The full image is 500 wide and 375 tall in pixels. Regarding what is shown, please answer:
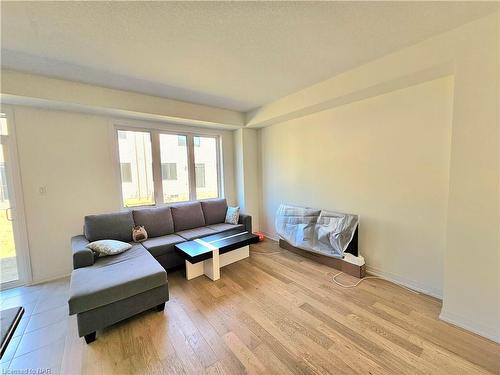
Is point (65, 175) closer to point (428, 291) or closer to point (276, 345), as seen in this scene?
point (276, 345)

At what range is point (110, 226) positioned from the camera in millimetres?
2924

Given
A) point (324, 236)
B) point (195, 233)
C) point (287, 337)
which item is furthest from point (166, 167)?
point (287, 337)

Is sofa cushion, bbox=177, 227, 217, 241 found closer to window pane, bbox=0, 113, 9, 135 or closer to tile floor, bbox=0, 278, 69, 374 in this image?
tile floor, bbox=0, 278, 69, 374

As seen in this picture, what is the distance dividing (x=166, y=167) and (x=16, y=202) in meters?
1.94

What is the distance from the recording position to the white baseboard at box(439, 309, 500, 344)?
1.73 m

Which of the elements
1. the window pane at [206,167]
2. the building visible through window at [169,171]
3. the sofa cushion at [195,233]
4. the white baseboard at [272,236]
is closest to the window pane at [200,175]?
the window pane at [206,167]

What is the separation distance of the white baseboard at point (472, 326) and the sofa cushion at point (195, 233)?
288cm

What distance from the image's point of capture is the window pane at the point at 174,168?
12.6 feet

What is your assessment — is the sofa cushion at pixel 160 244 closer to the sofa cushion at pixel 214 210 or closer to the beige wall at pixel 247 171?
the sofa cushion at pixel 214 210

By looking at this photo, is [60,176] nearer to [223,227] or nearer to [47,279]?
[47,279]

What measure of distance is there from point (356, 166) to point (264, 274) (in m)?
1.97

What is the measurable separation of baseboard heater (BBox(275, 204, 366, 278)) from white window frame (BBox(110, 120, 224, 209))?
1734 millimetres

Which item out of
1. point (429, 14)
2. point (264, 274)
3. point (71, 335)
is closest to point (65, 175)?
point (71, 335)

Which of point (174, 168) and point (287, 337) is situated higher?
point (174, 168)
